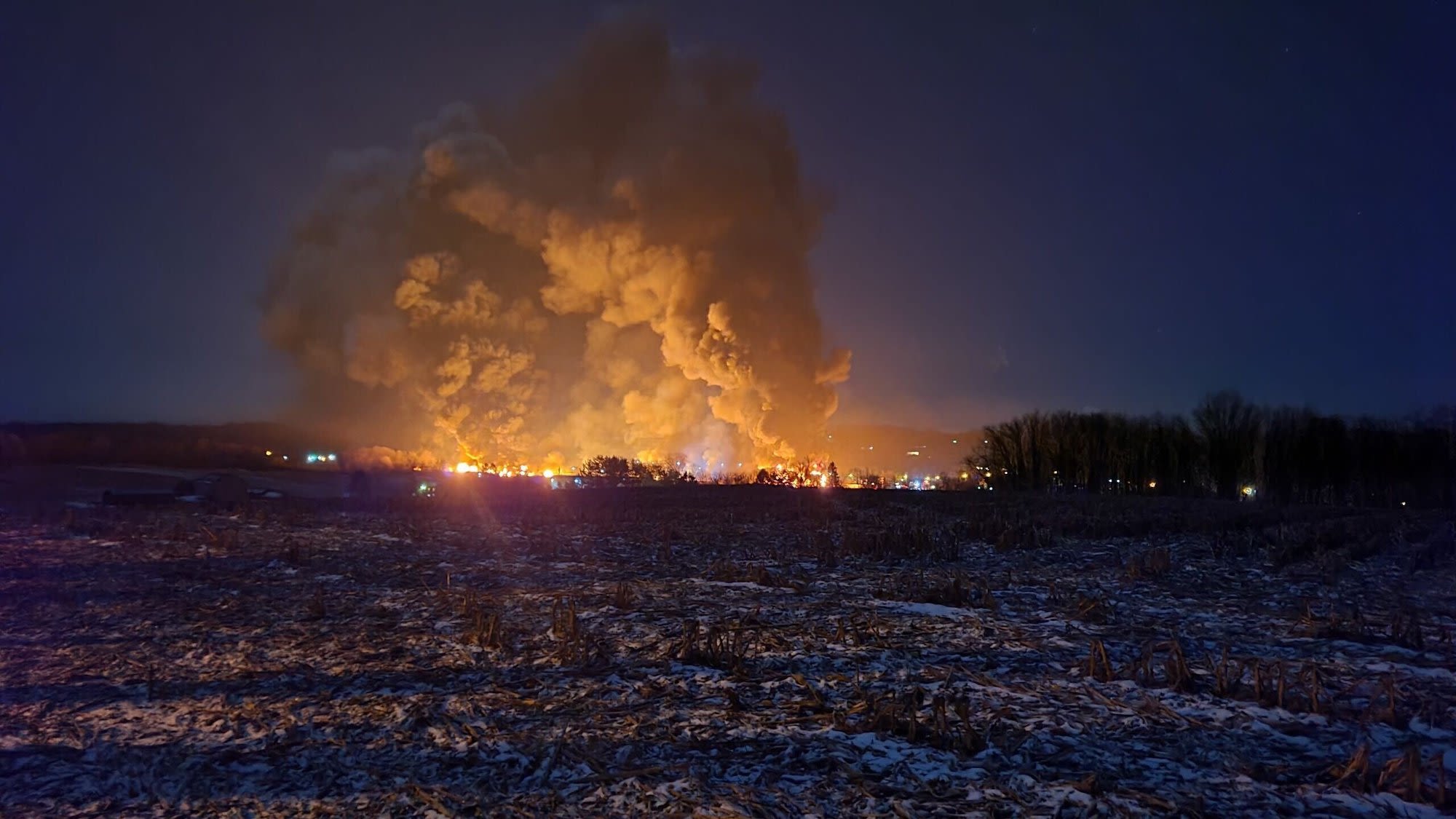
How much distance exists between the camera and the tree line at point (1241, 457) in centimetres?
3688

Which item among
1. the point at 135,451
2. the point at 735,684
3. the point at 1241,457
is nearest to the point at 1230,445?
the point at 1241,457

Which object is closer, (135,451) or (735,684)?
(735,684)

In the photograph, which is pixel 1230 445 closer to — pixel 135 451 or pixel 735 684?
pixel 735 684

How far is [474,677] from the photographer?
23.2ft

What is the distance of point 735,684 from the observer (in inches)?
263

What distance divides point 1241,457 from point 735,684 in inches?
1625

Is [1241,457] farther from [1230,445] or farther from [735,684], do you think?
[735,684]

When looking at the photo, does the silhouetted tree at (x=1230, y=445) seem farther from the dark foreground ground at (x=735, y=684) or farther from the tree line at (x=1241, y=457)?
the dark foreground ground at (x=735, y=684)

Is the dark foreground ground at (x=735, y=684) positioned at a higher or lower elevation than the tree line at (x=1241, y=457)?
lower

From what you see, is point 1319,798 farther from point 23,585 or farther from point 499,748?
point 23,585

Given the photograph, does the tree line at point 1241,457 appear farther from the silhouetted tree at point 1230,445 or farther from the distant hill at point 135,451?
the distant hill at point 135,451

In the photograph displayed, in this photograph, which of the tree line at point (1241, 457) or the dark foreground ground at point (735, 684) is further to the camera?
the tree line at point (1241, 457)

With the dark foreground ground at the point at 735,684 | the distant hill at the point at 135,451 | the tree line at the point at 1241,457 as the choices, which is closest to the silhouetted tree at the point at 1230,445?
the tree line at the point at 1241,457

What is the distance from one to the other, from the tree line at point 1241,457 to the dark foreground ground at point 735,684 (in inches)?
1146
